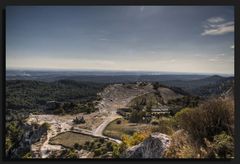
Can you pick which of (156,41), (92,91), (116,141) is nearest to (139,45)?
(156,41)

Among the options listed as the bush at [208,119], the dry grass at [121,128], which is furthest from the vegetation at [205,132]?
the dry grass at [121,128]

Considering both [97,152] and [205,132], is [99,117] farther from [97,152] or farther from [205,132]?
[205,132]

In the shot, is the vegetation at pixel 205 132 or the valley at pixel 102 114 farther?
the valley at pixel 102 114

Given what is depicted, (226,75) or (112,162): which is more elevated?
(226,75)

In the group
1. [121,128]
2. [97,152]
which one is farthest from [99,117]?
[97,152]

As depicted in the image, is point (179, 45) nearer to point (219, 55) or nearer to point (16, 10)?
point (219, 55)

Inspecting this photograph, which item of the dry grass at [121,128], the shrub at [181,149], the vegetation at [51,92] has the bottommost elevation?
the shrub at [181,149]
